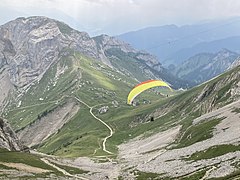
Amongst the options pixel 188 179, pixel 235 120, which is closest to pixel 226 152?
pixel 188 179

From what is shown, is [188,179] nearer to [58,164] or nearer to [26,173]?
[26,173]

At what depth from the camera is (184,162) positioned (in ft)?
283

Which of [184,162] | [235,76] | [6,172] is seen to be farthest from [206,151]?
[235,76]

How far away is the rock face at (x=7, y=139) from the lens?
127m

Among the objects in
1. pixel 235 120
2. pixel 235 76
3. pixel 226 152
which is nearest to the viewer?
pixel 226 152

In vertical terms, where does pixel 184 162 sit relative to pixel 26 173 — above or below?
above

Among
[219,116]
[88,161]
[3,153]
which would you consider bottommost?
[88,161]

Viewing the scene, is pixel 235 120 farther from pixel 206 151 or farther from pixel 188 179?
pixel 188 179

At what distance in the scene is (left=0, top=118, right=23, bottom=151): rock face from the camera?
127250 millimetres

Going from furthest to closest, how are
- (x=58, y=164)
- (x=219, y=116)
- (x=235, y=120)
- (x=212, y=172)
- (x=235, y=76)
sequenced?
(x=235, y=76)
(x=219, y=116)
(x=58, y=164)
(x=235, y=120)
(x=212, y=172)

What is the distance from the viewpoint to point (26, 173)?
89.2 metres

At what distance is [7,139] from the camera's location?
132375 mm

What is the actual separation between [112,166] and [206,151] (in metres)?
34.9

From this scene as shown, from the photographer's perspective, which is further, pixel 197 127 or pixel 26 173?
pixel 197 127
